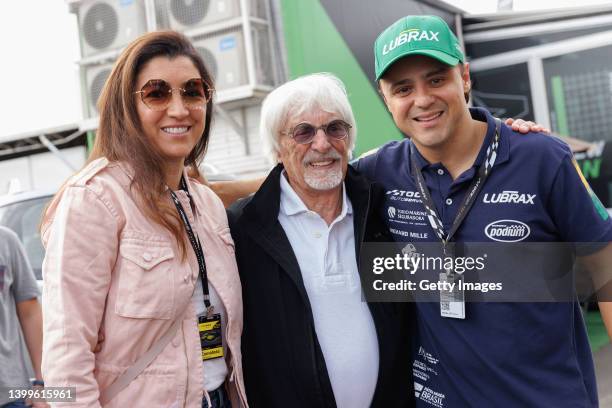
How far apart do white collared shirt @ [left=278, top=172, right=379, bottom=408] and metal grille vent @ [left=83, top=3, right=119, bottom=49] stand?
7529 mm

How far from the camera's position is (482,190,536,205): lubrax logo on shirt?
1.90m

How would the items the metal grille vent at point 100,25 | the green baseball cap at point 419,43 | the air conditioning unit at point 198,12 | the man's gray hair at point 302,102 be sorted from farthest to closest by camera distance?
the metal grille vent at point 100,25, the air conditioning unit at point 198,12, the man's gray hair at point 302,102, the green baseball cap at point 419,43

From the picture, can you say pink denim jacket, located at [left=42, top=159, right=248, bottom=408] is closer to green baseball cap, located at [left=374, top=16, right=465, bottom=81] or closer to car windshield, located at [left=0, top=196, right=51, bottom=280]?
green baseball cap, located at [left=374, top=16, right=465, bottom=81]

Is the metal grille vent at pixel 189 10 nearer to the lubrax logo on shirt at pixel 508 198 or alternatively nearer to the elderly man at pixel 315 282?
the elderly man at pixel 315 282

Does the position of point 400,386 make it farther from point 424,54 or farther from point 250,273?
point 424,54

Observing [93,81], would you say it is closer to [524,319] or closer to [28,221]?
[28,221]

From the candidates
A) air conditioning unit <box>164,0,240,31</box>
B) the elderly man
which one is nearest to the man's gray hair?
the elderly man

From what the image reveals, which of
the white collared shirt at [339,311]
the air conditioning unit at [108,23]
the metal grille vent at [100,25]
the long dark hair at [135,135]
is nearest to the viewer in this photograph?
the long dark hair at [135,135]

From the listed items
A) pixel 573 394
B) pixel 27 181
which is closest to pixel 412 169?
pixel 573 394

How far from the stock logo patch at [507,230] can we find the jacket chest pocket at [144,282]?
101 cm

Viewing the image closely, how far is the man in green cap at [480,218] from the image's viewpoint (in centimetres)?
189

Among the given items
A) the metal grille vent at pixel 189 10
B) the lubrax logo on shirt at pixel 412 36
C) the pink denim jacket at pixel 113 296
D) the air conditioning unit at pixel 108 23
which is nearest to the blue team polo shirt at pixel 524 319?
the lubrax logo on shirt at pixel 412 36

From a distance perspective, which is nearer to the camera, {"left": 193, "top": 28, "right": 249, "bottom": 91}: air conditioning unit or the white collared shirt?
the white collared shirt

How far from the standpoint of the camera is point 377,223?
233cm
